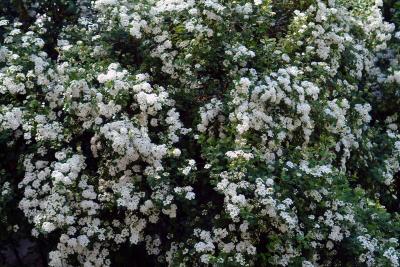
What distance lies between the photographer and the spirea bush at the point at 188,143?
441cm

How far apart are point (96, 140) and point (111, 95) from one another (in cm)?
36

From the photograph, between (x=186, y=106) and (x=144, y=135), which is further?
(x=186, y=106)

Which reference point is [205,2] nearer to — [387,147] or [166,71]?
[166,71]

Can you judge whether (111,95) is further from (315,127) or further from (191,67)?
(315,127)

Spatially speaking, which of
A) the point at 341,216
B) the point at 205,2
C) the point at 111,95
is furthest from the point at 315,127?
the point at 111,95

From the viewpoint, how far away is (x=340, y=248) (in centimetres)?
460

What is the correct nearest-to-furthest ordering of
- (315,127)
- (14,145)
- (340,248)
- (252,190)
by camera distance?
(252,190), (340,248), (14,145), (315,127)

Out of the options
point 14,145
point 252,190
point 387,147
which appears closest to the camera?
point 252,190

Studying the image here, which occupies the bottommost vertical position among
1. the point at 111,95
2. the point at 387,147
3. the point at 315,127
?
the point at 387,147

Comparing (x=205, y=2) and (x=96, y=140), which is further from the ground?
(x=205, y=2)

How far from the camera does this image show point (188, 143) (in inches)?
196

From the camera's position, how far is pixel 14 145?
196 inches

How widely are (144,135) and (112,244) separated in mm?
892

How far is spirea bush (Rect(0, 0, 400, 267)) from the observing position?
173 inches
